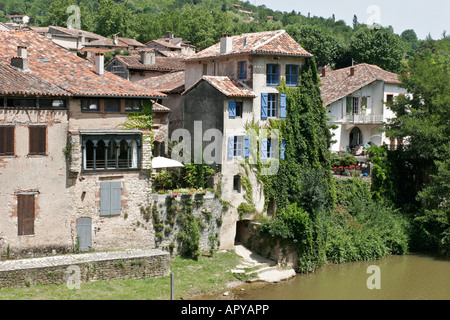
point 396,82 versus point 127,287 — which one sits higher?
point 396,82

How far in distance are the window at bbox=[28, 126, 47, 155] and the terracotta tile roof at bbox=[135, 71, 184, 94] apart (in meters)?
13.7

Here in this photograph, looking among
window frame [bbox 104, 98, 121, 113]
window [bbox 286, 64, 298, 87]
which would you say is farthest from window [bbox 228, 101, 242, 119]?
window frame [bbox 104, 98, 121, 113]

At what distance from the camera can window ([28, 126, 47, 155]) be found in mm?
27516

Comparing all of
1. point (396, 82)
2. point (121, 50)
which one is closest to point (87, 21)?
point (121, 50)

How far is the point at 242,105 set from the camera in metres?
34.1

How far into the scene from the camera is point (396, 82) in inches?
1982

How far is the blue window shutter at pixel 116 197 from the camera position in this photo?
97.1 ft

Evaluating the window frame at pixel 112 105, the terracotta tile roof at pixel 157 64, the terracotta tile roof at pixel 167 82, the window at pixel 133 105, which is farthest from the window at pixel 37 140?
the terracotta tile roof at pixel 157 64

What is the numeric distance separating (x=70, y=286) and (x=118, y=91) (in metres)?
9.73

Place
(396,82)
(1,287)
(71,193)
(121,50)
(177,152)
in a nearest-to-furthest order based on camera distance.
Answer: (1,287), (71,193), (177,152), (396,82), (121,50)

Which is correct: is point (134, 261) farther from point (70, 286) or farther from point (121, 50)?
point (121, 50)

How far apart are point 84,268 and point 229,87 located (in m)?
13.3

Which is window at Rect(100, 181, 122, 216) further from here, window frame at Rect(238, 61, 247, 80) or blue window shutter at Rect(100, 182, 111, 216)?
window frame at Rect(238, 61, 247, 80)

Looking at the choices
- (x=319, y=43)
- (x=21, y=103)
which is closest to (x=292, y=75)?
(x=21, y=103)
